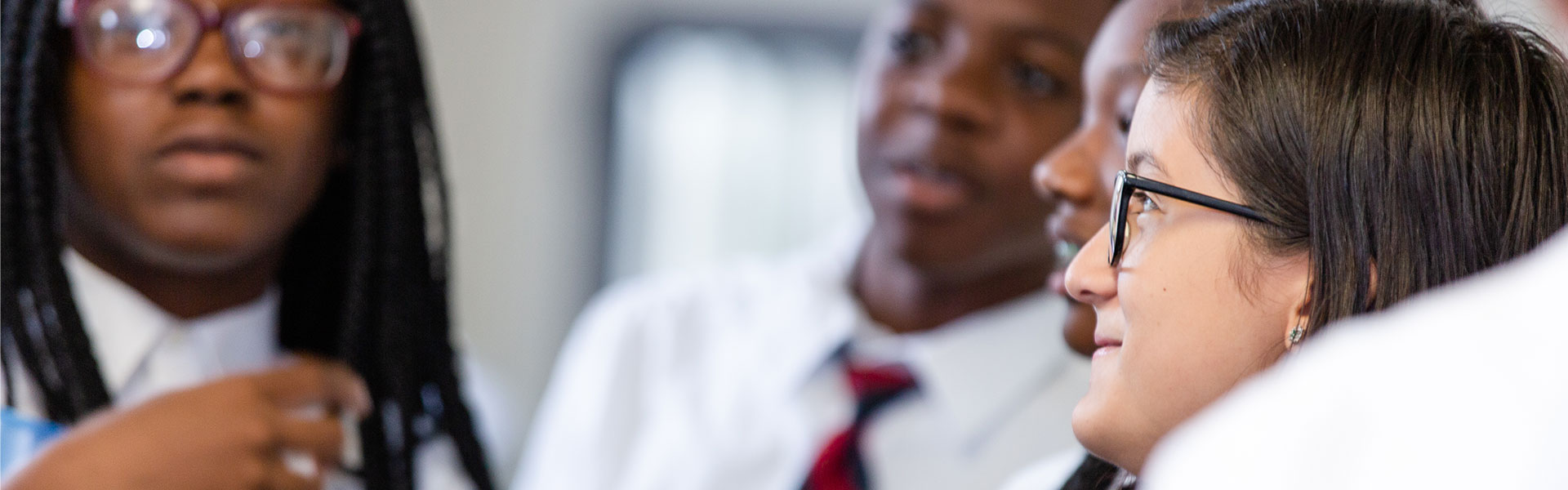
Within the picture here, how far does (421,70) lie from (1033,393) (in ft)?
2.42

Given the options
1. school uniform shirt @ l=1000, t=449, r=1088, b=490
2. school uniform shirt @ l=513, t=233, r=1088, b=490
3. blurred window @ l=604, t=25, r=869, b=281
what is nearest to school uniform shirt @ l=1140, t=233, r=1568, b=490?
school uniform shirt @ l=1000, t=449, r=1088, b=490

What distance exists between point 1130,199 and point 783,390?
81 centimetres

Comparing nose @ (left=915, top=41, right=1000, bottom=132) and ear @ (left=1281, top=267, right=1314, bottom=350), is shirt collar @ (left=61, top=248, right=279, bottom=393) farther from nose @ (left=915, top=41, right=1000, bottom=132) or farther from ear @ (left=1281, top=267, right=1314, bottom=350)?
ear @ (left=1281, top=267, right=1314, bottom=350)

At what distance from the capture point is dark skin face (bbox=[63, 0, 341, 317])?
3.54ft

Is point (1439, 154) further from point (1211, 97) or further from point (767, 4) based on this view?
point (767, 4)

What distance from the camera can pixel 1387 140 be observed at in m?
0.68

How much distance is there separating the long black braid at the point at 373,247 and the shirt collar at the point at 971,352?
17.2 inches

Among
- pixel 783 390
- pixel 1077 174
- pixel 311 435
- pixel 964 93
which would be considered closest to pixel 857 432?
pixel 783 390

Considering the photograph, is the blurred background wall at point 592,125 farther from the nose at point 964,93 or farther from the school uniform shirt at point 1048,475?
the school uniform shirt at point 1048,475

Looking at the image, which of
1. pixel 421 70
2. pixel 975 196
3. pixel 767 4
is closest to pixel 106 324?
pixel 421 70

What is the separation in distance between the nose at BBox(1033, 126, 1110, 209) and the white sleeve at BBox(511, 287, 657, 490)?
70 cm

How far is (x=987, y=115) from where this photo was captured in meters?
1.43

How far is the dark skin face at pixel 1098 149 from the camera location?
3.40 ft

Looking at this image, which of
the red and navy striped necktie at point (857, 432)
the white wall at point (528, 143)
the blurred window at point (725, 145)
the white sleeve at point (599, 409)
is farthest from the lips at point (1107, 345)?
the white wall at point (528, 143)
